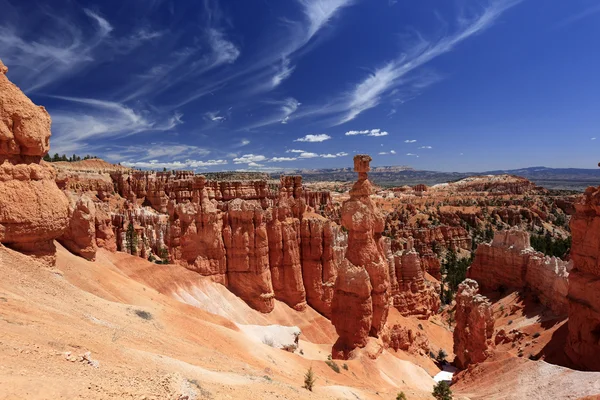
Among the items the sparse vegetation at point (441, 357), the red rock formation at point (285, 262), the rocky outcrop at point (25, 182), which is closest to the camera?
the rocky outcrop at point (25, 182)

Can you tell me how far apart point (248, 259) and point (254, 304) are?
3722 mm

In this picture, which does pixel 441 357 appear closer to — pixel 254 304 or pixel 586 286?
pixel 586 286

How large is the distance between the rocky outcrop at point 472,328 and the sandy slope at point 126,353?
430 cm

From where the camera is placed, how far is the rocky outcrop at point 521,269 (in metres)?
29.2

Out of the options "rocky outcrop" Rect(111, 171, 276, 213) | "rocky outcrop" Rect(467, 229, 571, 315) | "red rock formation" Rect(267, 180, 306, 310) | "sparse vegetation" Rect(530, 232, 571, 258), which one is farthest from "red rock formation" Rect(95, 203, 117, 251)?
"sparse vegetation" Rect(530, 232, 571, 258)

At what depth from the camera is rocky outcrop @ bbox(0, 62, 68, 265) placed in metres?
11.4

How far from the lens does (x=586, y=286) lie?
67.0ft

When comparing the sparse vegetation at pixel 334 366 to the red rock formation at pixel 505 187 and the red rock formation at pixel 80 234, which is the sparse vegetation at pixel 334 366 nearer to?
the red rock formation at pixel 80 234

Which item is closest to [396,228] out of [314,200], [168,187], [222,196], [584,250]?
[314,200]

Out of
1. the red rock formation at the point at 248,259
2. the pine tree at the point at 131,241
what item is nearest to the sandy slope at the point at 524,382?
the red rock formation at the point at 248,259

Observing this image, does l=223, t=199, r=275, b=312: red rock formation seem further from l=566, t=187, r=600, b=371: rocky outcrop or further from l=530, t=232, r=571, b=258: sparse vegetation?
l=530, t=232, r=571, b=258: sparse vegetation

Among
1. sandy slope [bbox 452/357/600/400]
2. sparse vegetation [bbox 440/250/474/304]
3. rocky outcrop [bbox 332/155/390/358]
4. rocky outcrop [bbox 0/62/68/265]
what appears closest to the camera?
rocky outcrop [bbox 0/62/68/265]

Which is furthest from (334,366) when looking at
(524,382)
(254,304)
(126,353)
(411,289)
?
(411,289)

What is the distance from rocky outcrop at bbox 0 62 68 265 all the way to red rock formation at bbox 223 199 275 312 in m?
18.5
